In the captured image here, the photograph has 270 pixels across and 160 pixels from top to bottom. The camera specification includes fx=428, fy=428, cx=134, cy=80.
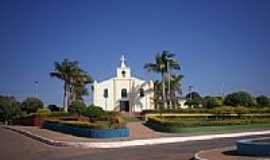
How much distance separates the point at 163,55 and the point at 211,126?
30955 mm

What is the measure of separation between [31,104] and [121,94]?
14585mm

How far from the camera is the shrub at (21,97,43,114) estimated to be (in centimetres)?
6690

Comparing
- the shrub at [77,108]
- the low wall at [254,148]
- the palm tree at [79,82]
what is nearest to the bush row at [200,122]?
the shrub at [77,108]

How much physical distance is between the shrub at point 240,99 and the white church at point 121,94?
49.8 feet

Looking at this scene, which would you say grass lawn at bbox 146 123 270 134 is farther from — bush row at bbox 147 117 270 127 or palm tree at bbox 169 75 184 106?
palm tree at bbox 169 75 184 106

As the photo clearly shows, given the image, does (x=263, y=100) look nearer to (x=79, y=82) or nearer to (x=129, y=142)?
(x=79, y=82)

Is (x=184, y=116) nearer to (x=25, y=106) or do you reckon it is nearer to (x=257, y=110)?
(x=257, y=110)

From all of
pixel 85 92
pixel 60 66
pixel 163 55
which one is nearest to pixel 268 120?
pixel 163 55

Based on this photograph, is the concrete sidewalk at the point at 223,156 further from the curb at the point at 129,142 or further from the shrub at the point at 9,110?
the shrub at the point at 9,110

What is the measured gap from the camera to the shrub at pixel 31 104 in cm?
6690

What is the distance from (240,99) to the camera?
194ft

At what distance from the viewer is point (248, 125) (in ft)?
137

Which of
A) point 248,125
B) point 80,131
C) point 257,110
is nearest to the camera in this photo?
point 80,131

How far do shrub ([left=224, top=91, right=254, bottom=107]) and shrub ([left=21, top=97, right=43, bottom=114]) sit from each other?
28928 millimetres
